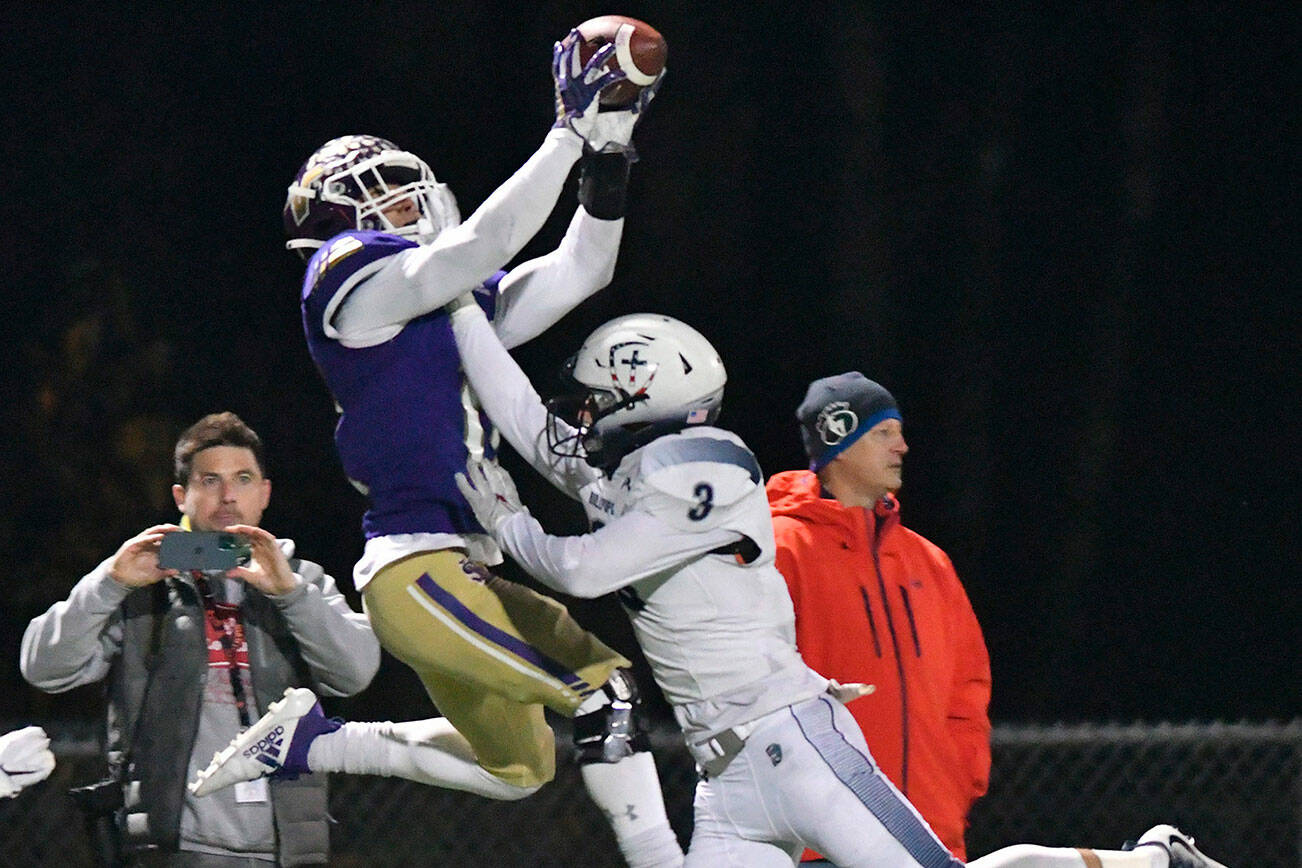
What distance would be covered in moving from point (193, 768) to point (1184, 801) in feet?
10.9

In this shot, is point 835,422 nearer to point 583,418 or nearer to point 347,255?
point 583,418

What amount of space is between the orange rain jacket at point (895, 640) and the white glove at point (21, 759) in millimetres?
1464

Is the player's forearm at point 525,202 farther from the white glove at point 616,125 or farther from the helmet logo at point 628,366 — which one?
the helmet logo at point 628,366

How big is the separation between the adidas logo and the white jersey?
2.03 feet

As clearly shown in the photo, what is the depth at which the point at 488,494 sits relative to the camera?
11.8 ft

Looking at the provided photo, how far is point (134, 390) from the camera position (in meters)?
7.57

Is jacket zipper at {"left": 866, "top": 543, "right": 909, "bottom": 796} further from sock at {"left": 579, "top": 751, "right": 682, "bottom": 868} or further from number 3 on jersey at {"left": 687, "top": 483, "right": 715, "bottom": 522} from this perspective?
number 3 on jersey at {"left": 687, "top": 483, "right": 715, "bottom": 522}

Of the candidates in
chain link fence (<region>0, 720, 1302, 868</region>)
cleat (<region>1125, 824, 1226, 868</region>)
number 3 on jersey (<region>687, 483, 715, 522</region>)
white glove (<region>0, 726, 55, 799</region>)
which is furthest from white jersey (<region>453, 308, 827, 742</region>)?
chain link fence (<region>0, 720, 1302, 868</region>)

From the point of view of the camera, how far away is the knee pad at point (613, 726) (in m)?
3.63

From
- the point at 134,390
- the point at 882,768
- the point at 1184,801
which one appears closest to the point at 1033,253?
the point at 1184,801

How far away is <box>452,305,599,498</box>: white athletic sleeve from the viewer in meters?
3.49

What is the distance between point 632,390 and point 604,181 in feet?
1.32

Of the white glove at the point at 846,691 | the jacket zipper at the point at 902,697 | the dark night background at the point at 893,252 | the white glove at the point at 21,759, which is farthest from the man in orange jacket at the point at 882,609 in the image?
the dark night background at the point at 893,252

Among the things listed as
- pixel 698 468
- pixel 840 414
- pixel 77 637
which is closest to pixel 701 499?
pixel 698 468
